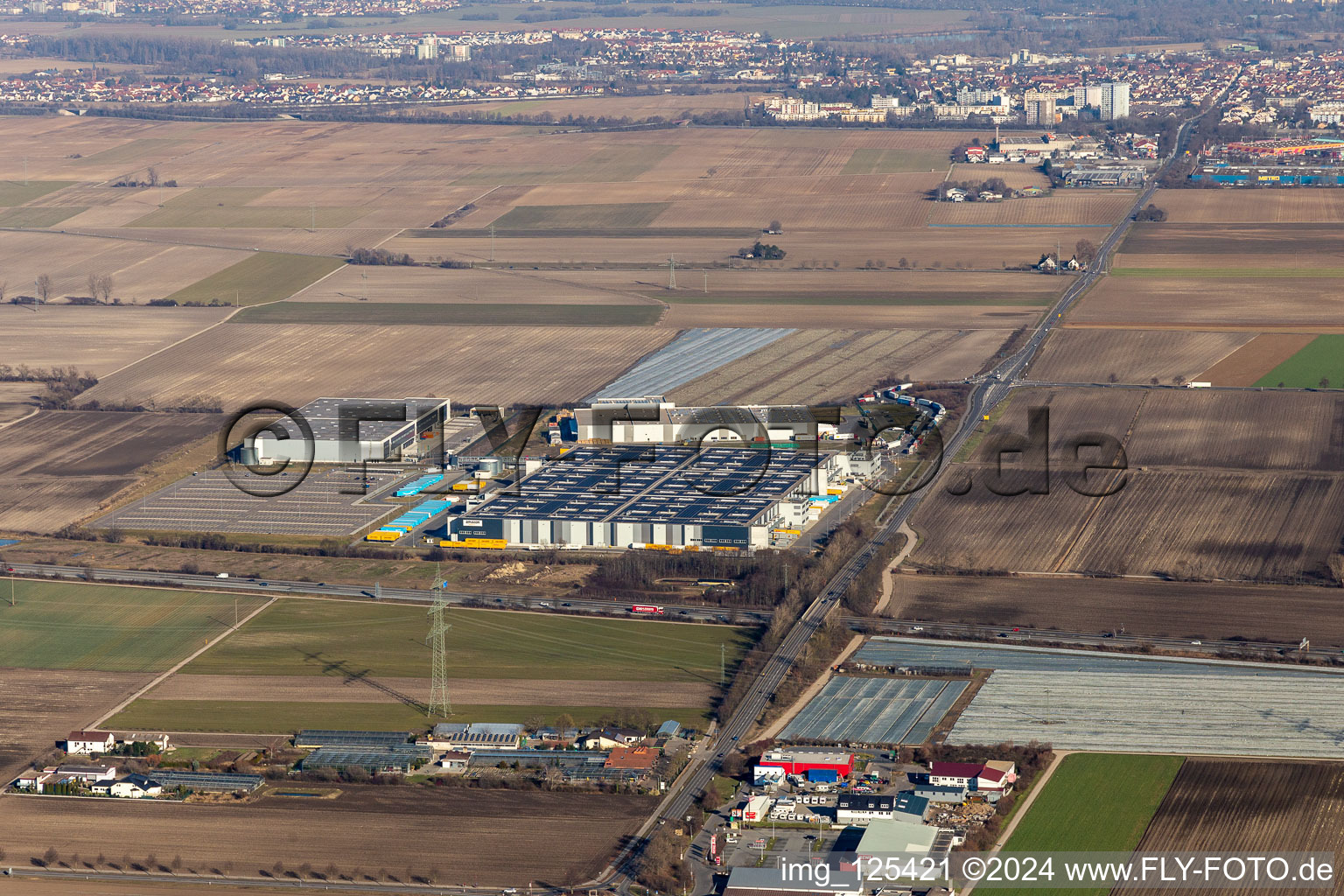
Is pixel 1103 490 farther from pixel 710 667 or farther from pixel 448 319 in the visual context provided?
pixel 448 319

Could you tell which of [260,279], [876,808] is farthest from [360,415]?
[876,808]

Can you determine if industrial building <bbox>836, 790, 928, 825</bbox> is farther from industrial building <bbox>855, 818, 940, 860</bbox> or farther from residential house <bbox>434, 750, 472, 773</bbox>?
residential house <bbox>434, 750, 472, 773</bbox>

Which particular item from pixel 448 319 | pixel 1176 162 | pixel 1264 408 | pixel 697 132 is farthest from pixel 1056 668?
pixel 697 132

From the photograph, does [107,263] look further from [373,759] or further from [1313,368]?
[373,759]

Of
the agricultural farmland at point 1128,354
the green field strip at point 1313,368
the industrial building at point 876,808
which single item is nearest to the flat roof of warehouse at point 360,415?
the agricultural farmland at point 1128,354

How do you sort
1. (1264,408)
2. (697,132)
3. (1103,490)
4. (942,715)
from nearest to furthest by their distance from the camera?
(942,715), (1103,490), (1264,408), (697,132)

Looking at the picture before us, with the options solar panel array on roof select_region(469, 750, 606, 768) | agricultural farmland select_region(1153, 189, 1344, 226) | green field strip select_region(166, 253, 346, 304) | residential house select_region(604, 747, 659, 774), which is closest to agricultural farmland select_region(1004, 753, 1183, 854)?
residential house select_region(604, 747, 659, 774)
